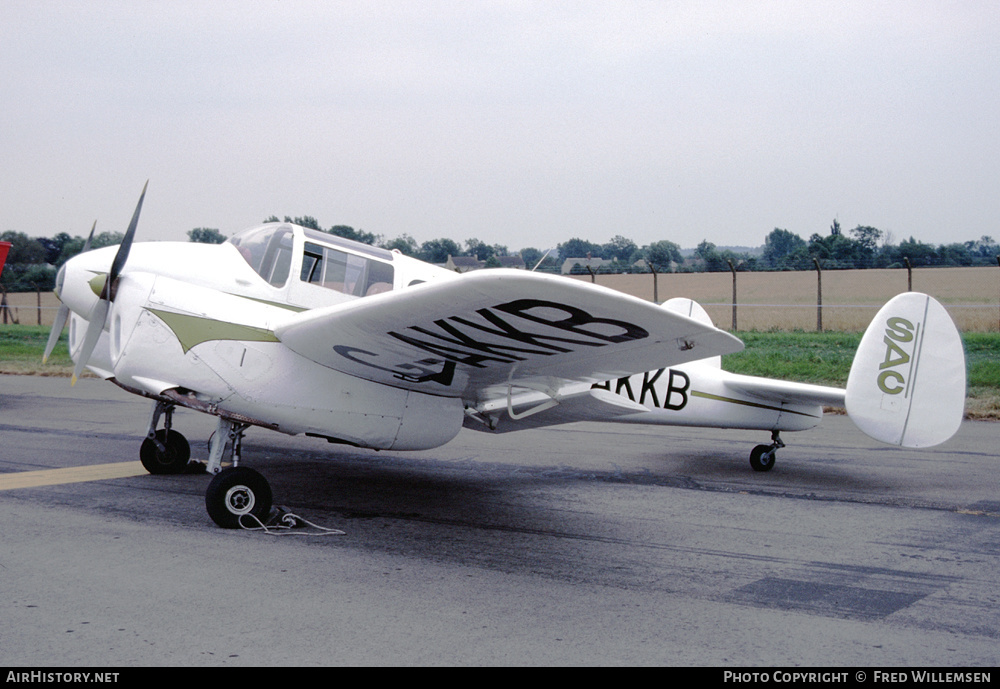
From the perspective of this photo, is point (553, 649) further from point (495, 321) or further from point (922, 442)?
point (922, 442)

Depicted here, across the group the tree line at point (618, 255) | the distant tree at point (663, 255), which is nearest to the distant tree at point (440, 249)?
the tree line at point (618, 255)

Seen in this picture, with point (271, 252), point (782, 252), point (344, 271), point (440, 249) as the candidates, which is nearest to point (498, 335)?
point (344, 271)

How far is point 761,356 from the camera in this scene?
1809 centimetres

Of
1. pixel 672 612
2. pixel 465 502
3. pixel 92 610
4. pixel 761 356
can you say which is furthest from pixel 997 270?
pixel 92 610

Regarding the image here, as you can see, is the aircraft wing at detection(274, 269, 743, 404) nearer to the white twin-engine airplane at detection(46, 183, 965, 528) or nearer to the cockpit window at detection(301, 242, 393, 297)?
the white twin-engine airplane at detection(46, 183, 965, 528)

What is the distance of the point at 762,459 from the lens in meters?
8.83

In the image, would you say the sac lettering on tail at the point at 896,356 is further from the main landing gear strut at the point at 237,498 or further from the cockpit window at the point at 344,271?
the main landing gear strut at the point at 237,498

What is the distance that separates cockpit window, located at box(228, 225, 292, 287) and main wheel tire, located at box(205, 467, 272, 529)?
1.64 m

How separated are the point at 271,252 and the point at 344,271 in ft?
2.09

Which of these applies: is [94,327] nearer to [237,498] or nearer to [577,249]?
[237,498]

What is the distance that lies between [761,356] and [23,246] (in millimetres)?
15768

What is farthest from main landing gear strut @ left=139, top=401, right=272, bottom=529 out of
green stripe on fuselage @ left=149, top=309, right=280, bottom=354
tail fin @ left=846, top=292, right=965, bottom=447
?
tail fin @ left=846, top=292, right=965, bottom=447

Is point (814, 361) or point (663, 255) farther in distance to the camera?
point (663, 255)

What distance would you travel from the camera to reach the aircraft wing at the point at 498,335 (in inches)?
166
